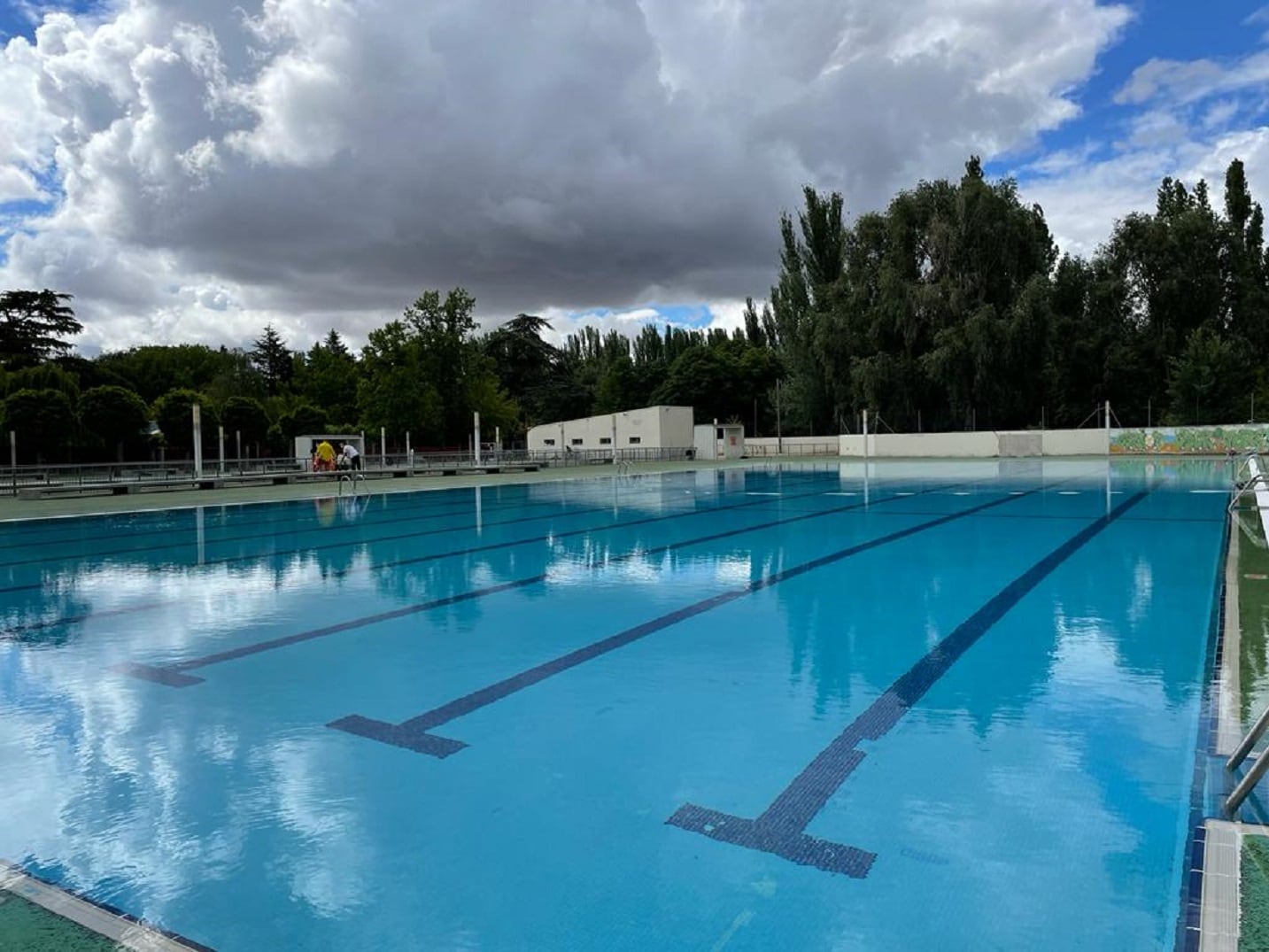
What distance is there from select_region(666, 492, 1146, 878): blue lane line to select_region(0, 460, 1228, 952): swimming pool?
2 cm

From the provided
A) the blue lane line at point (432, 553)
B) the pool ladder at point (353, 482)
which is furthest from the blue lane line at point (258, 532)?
the pool ladder at point (353, 482)

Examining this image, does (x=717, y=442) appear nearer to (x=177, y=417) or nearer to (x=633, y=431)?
(x=633, y=431)

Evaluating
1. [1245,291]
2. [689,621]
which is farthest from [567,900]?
[1245,291]

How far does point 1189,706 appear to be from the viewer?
12.3ft

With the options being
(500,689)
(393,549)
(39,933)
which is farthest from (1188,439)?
(39,933)

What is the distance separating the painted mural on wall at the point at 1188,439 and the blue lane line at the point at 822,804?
34.1 metres

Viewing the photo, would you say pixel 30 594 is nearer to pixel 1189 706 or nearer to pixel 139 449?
pixel 1189 706

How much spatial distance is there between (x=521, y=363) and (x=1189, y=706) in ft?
235

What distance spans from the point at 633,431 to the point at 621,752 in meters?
41.0

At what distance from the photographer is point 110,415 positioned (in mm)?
27781

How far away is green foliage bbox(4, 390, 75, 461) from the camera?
24.9 m

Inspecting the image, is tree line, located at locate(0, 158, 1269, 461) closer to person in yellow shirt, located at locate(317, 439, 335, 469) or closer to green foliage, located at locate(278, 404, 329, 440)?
green foliage, located at locate(278, 404, 329, 440)

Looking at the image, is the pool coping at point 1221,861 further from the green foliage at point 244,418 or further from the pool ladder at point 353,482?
the green foliage at point 244,418

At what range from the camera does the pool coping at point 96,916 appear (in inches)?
81.0
